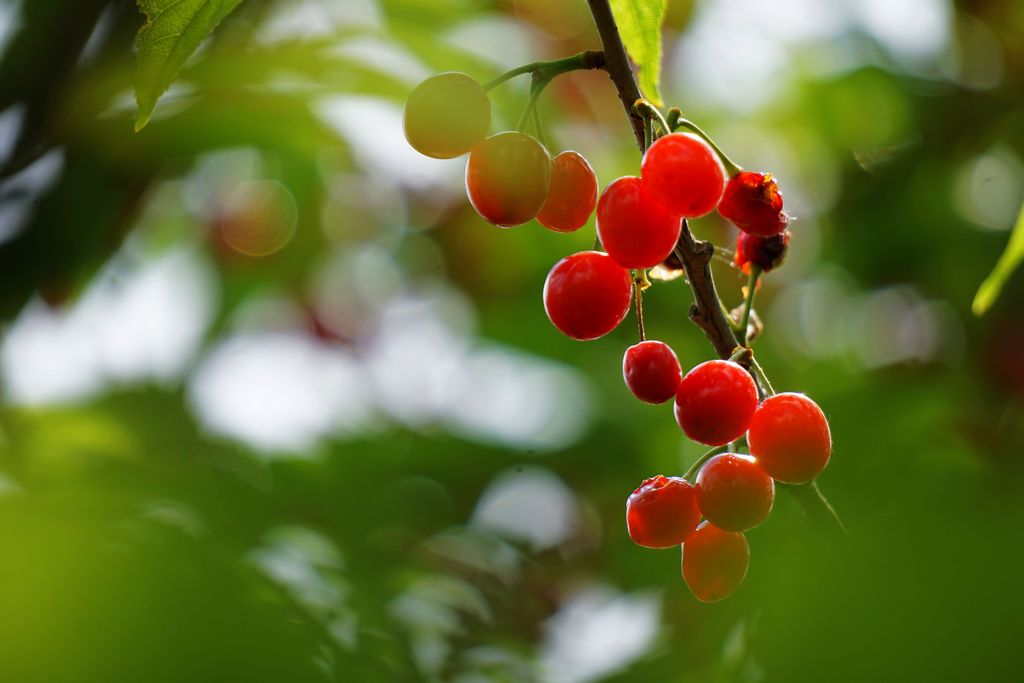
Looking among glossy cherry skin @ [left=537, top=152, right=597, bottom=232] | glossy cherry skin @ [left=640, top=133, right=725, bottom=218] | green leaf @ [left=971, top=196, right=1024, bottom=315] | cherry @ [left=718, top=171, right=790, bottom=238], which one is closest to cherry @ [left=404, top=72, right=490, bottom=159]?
glossy cherry skin @ [left=537, top=152, right=597, bottom=232]

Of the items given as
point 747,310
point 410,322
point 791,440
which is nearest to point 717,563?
point 791,440

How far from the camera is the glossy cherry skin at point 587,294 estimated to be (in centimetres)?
126

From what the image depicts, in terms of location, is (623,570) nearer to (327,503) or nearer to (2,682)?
(327,503)

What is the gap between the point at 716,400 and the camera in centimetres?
114

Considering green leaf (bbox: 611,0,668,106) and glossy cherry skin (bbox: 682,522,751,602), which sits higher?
green leaf (bbox: 611,0,668,106)

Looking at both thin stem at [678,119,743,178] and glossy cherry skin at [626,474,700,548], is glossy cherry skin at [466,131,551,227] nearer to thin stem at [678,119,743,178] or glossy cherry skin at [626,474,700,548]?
thin stem at [678,119,743,178]

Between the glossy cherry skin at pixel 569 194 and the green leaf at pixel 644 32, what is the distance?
13 cm

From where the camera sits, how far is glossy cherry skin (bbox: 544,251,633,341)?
126 cm

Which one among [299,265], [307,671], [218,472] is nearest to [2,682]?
[307,671]

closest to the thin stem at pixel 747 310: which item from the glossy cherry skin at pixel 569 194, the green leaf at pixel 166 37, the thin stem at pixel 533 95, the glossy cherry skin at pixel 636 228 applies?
the glossy cherry skin at pixel 636 228

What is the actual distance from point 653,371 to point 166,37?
2.34 feet

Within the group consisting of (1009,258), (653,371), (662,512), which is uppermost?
(1009,258)

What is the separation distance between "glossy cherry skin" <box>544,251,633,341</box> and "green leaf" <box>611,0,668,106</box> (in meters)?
0.24

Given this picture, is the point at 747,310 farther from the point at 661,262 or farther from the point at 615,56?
the point at 615,56
